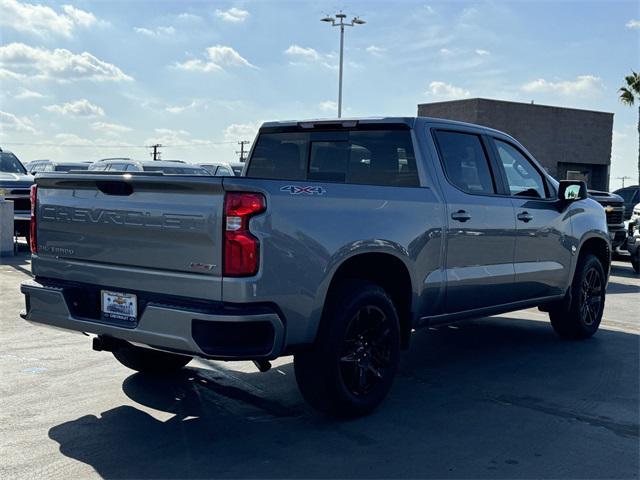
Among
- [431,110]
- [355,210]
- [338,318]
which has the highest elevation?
[431,110]

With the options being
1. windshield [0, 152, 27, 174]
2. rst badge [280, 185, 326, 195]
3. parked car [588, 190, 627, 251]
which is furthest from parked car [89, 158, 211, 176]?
rst badge [280, 185, 326, 195]

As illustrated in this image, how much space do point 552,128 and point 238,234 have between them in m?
34.5

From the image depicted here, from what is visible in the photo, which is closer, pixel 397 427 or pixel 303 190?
pixel 303 190

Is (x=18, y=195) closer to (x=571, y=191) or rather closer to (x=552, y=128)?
(x=571, y=191)

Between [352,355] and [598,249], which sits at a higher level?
[598,249]

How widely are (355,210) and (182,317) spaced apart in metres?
1.32

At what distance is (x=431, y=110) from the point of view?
36469 millimetres

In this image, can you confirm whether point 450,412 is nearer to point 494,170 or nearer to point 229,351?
point 229,351

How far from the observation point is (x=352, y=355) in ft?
Result: 16.7

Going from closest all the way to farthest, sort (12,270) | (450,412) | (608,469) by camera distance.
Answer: (608,469)
(450,412)
(12,270)

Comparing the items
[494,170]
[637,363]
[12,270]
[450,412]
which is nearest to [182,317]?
[450,412]

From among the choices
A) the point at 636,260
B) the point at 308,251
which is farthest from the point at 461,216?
the point at 636,260

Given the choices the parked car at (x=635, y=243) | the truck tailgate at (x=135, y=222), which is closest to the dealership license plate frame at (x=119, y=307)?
the truck tailgate at (x=135, y=222)

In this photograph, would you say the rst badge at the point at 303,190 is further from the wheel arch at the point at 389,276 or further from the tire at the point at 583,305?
the tire at the point at 583,305
